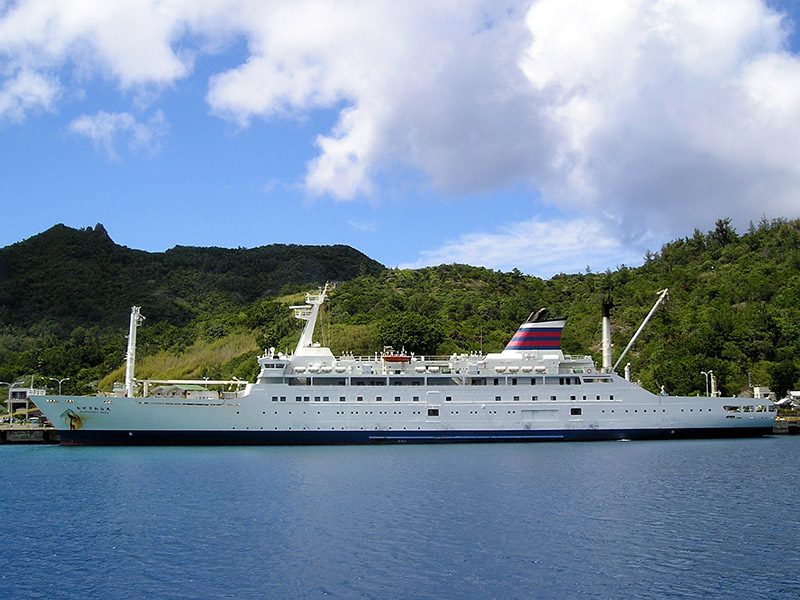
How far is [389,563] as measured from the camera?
1352cm

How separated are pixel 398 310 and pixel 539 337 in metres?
37.7

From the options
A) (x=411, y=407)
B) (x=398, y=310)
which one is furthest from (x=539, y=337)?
(x=398, y=310)

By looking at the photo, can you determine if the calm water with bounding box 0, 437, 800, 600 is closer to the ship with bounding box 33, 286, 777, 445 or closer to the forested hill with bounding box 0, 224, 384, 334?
the ship with bounding box 33, 286, 777, 445

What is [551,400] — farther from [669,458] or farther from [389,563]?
[389,563]

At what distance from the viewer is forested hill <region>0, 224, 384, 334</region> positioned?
258 ft

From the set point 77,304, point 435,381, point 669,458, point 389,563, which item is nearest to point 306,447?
point 435,381

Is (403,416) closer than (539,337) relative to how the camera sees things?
Yes

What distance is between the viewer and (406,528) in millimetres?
16000

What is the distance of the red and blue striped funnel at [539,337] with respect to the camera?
34.7 metres

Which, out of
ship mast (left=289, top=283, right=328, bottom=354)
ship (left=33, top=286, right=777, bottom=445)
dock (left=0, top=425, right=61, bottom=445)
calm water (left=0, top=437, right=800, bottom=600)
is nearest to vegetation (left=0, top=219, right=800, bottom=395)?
ship mast (left=289, top=283, right=328, bottom=354)

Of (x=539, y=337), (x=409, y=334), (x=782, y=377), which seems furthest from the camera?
(x=409, y=334)

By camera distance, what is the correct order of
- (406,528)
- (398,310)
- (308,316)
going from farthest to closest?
(398,310) → (308,316) → (406,528)

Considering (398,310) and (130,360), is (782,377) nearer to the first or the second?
(398,310)

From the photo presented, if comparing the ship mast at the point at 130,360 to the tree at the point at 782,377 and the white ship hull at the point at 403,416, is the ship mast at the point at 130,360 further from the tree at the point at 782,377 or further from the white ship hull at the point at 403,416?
the tree at the point at 782,377
